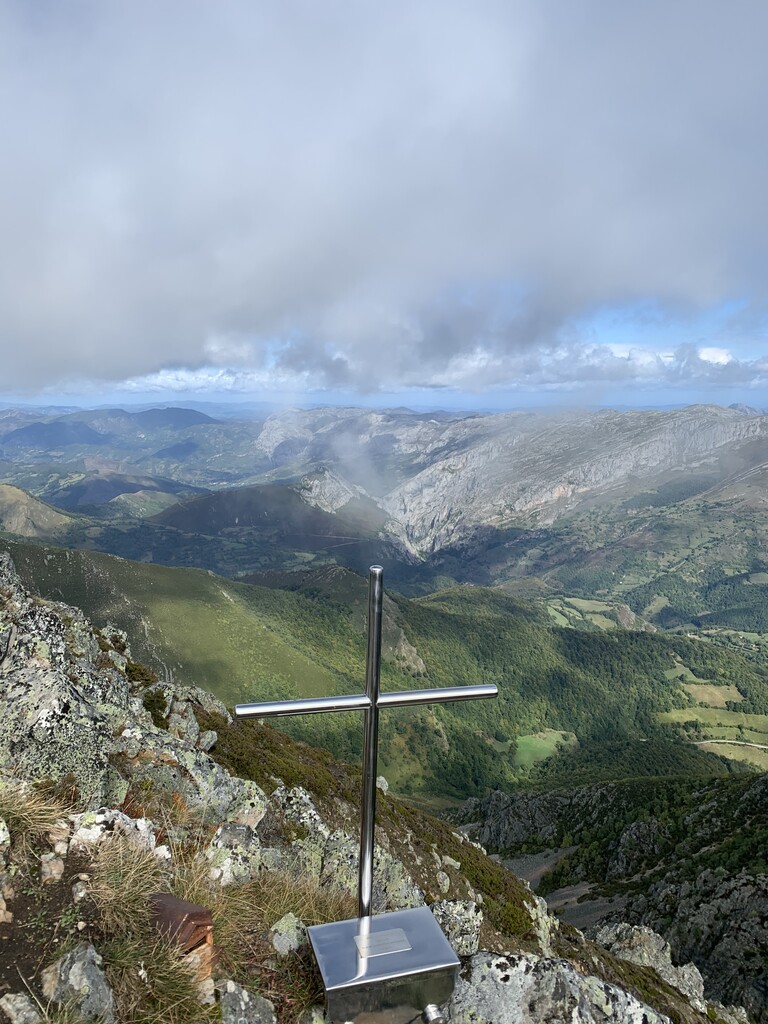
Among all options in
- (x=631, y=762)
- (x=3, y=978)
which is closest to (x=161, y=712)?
(x=3, y=978)

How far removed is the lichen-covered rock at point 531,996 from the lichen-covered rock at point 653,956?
26013mm

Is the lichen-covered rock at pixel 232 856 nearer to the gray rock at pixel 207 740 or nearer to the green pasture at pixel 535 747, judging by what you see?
the gray rock at pixel 207 740

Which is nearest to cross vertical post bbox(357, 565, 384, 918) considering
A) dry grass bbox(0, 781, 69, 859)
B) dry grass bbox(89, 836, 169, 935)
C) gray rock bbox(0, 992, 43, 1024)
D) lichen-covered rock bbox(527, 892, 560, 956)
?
dry grass bbox(89, 836, 169, 935)

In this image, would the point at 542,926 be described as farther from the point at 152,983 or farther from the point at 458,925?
the point at 152,983

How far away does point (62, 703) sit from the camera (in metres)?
8.75

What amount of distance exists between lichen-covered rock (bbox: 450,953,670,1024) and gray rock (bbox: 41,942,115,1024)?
9.82 ft

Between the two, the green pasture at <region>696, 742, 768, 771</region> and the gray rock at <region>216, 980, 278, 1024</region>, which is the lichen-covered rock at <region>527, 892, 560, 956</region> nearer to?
the gray rock at <region>216, 980, 278, 1024</region>

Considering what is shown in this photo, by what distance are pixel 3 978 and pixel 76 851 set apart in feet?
4.63

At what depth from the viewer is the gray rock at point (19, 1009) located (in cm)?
344

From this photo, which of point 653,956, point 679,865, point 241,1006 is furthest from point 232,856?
point 679,865

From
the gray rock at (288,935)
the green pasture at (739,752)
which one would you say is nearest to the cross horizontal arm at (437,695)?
the gray rock at (288,935)

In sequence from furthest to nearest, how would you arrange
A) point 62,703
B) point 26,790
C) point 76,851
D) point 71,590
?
point 71,590 → point 62,703 → point 26,790 → point 76,851

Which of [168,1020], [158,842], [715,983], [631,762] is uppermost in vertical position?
[168,1020]

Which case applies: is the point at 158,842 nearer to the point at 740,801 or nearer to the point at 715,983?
the point at 715,983
